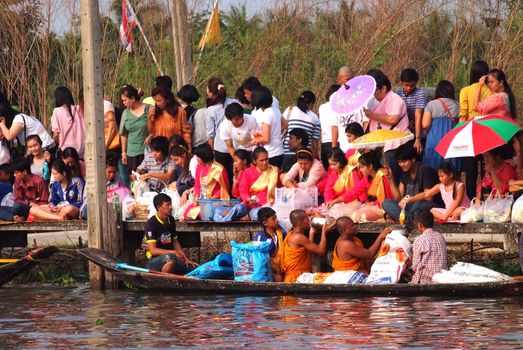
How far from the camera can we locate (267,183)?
16.2 meters

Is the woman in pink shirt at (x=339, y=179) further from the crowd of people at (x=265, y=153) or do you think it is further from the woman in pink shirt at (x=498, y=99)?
the woman in pink shirt at (x=498, y=99)

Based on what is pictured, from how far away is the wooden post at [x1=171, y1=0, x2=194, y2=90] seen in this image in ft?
70.0

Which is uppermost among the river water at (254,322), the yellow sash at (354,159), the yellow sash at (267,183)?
the yellow sash at (354,159)

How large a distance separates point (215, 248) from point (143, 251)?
1.12 meters

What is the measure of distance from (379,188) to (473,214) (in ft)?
4.14

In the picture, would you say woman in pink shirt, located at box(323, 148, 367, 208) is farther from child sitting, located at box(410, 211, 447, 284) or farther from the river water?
the river water

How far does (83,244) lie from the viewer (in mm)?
18859

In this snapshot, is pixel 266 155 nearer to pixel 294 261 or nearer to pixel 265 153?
pixel 265 153

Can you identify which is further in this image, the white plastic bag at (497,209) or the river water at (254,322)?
the white plastic bag at (497,209)

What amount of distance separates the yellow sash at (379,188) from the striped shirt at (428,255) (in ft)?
3.78

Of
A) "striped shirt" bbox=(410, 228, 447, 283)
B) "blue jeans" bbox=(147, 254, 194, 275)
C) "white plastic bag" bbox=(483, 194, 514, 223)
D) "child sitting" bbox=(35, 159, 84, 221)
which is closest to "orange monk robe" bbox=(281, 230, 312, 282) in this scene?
"blue jeans" bbox=(147, 254, 194, 275)

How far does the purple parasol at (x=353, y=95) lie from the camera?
52.3 feet

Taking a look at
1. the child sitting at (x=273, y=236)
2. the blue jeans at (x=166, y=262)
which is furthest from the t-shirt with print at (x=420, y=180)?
the blue jeans at (x=166, y=262)

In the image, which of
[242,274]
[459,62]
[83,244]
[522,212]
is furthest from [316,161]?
[459,62]
